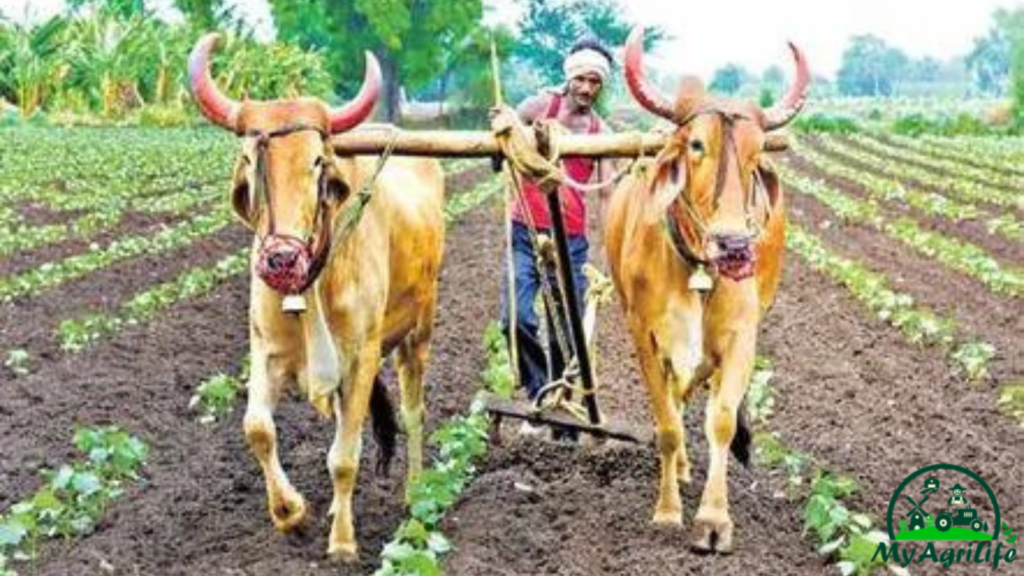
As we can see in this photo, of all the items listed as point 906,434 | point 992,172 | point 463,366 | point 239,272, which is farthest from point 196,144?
point 906,434

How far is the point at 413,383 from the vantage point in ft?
28.0

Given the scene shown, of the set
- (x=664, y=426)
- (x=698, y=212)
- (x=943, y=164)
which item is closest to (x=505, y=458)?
(x=664, y=426)

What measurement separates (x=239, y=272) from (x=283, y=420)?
6.61 meters

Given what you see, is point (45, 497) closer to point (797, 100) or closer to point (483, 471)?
point (483, 471)

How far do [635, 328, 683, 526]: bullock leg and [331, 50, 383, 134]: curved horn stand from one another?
1.45 meters

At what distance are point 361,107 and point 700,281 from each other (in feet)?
4.52

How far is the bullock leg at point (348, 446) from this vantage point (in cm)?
697

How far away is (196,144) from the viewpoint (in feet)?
135

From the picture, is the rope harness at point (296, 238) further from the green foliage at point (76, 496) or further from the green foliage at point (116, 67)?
the green foliage at point (116, 67)

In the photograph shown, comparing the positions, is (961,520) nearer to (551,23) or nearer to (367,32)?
(367,32)

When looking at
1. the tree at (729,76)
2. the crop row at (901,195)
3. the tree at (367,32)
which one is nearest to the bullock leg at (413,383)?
the crop row at (901,195)

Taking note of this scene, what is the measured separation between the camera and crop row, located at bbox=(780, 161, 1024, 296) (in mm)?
15444

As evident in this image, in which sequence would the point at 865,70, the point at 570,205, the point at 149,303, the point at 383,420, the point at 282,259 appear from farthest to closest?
1. the point at 865,70
2. the point at 149,303
3. the point at 570,205
4. the point at 383,420
5. the point at 282,259

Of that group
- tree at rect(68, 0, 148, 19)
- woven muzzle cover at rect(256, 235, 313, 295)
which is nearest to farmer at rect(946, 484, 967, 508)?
woven muzzle cover at rect(256, 235, 313, 295)
